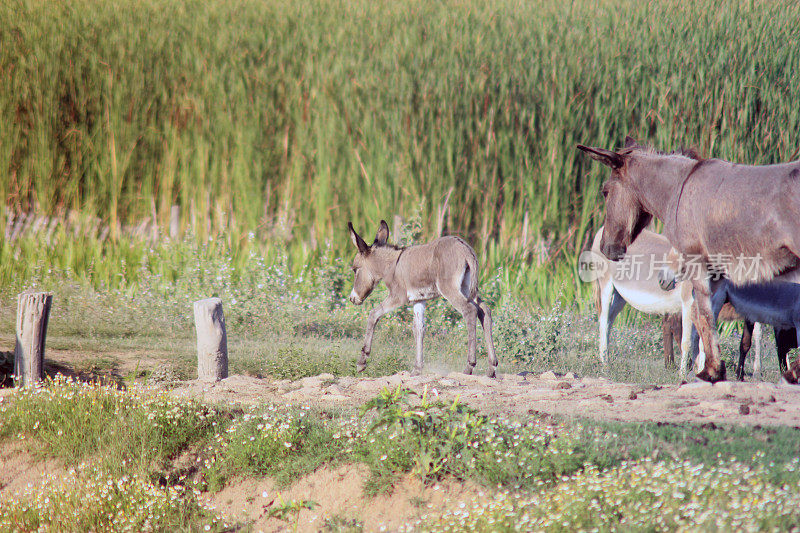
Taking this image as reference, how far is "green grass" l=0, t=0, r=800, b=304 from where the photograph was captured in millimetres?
12891

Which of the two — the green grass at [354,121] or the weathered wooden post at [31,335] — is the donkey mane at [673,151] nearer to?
the green grass at [354,121]

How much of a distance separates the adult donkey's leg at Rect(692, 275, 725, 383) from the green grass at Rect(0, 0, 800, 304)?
18.2 feet

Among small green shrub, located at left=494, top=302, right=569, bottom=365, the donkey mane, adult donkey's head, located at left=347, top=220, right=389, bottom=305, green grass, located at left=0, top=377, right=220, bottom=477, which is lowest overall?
green grass, located at left=0, top=377, right=220, bottom=477

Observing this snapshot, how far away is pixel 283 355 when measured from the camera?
8.79 metres

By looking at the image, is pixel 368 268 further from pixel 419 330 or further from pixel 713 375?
pixel 713 375

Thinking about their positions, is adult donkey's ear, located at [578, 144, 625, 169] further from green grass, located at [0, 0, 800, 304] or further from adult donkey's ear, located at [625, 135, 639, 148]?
green grass, located at [0, 0, 800, 304]

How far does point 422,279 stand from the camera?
8117 mm

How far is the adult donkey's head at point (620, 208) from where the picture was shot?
268 inches

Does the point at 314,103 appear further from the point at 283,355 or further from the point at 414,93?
the point at 283,355

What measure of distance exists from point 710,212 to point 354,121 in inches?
322

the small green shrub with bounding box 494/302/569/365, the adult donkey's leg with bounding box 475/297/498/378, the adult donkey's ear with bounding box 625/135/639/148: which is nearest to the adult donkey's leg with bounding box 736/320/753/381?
the small green shrub with bounding box 494/302/569/365

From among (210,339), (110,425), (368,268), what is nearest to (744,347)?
(368,268)

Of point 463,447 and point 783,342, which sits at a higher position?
point 783,342

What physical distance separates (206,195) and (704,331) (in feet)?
30.2
